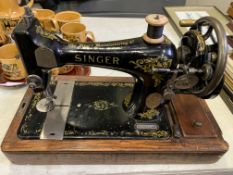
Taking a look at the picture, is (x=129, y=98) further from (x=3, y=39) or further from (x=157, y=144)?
(x=3, y=39)

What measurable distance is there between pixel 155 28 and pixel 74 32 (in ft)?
1.45

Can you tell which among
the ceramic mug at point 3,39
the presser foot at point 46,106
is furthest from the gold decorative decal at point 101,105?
the ceramic mug at point 3,39

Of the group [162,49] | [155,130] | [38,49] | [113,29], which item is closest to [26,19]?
[38,49]

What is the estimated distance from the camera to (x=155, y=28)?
2.04ft

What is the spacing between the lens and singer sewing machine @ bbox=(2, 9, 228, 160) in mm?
632

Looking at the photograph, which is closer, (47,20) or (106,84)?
(106,84)

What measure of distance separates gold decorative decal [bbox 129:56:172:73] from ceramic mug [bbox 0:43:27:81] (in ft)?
1.40

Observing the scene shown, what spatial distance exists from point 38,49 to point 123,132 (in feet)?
1.04

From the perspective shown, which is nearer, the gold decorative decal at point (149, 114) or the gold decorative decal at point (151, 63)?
the gold decorative decal at point (151, 63)

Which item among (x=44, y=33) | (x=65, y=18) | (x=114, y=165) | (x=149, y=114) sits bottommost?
(x=114, y=165)

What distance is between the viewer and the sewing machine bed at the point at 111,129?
69 cm

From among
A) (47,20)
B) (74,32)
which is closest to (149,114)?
(74,32)

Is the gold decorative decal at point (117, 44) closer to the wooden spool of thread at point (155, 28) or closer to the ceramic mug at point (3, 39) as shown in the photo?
the wooden spool of thread at point (155, 28)

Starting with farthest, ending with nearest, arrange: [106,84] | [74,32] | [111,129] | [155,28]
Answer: [74,32] → [106,84] → [111,129] → [155,28]
